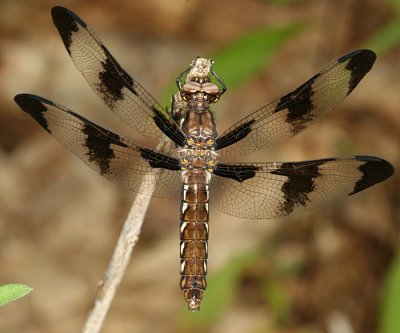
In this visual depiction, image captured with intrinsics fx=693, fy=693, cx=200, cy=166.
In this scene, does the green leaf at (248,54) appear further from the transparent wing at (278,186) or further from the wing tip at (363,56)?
the wing tip at (363,56)

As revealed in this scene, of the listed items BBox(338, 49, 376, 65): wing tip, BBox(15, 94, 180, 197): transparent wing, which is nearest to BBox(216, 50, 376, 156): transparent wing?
BBox(338, 49, 376, 65): wing tip

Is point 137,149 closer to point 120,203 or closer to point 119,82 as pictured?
point 119,82

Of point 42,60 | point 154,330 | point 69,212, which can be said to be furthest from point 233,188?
point 42,60

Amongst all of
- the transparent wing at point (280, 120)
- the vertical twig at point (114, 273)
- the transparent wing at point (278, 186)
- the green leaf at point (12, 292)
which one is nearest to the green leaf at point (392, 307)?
the transparent wing at point (278, 186)

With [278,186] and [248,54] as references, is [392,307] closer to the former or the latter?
→ [278,186]

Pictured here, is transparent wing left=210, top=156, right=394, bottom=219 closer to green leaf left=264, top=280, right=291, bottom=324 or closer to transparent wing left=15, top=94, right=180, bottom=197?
transparent wing left=15, top=94, right=180, bottom=197

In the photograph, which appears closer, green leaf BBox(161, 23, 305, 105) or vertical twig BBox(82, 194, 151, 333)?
vertical twig BBox(82, 194, 151, 333)

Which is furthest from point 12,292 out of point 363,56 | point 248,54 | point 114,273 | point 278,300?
point 278,300
